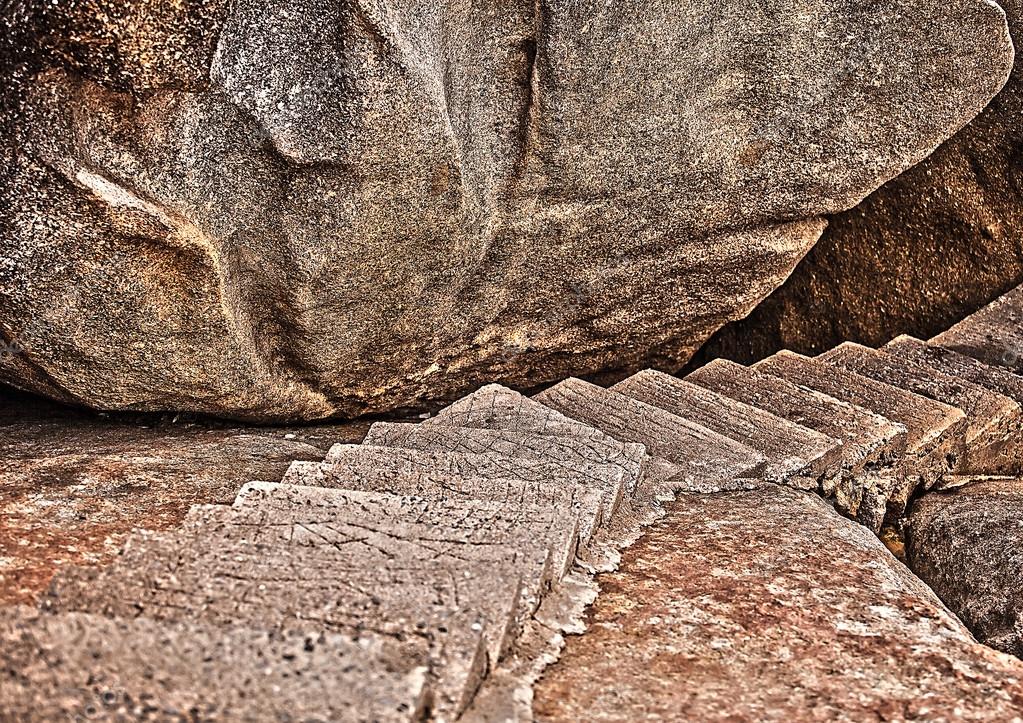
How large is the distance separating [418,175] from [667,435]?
86cm

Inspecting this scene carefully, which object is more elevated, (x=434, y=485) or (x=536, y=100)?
(x=536, y=100)

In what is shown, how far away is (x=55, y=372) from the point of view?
2.69 metres

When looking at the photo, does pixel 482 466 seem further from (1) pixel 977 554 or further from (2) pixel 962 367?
(2) pixel 962 367

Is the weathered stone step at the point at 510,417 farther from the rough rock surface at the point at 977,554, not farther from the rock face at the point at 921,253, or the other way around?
the rock face at the point at 921,253

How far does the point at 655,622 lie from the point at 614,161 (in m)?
1.41

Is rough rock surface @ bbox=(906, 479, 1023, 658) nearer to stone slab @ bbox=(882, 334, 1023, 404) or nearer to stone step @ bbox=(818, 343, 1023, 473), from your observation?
stone step @ bbox=(818, 343, 1023, 473)

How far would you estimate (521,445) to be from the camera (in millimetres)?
2539

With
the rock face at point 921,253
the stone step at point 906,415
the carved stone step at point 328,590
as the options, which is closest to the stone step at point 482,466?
the carved stone step at point 328,590

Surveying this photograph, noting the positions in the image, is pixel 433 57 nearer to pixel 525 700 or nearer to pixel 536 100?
pixel 536 100

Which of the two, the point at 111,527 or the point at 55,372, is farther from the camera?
the point at 55,372

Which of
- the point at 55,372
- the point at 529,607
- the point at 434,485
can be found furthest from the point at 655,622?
the point at 55,372

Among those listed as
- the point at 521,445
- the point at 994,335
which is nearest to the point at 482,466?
the point at 521,445

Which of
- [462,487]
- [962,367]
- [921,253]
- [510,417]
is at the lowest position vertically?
[462,487]

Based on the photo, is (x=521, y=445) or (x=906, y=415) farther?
(x=906, y=415)
